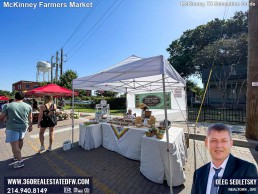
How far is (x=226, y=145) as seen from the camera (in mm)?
1231

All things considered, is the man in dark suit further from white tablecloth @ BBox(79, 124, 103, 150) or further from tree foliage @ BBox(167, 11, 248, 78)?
tree foliage @ BBox(167, 11, 248, 78)

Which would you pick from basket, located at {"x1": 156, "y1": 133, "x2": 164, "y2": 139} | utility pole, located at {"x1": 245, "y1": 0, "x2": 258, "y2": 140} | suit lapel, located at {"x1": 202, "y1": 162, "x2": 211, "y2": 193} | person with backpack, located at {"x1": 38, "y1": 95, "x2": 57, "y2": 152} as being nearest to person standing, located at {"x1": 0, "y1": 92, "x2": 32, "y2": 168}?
person with backpack, located at {"x1": 38, "y1": 95, "x2": 57, "y2": 152}

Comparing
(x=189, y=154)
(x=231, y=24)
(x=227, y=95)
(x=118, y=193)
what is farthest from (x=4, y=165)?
(x=231, y=24)

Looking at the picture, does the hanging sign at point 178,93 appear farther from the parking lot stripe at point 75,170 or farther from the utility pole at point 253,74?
the parking lot stripe at point 75,170

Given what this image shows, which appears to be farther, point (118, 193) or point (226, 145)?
point (118, 193)

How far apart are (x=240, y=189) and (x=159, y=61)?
7.39 feet

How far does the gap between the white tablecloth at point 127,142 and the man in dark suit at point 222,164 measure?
10.1 ft

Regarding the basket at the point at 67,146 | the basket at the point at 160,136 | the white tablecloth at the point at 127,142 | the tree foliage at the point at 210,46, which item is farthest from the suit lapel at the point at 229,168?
the tree foliage at the point at 210,46

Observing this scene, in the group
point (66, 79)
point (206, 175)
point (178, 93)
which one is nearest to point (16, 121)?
point (206, 175)

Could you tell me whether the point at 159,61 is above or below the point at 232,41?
below

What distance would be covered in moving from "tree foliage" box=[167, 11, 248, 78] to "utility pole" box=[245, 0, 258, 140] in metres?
14.9

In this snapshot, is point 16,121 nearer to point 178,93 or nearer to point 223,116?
point 178,93

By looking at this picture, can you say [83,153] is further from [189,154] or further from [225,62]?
[225,62]

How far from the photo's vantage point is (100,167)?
13.6ft
